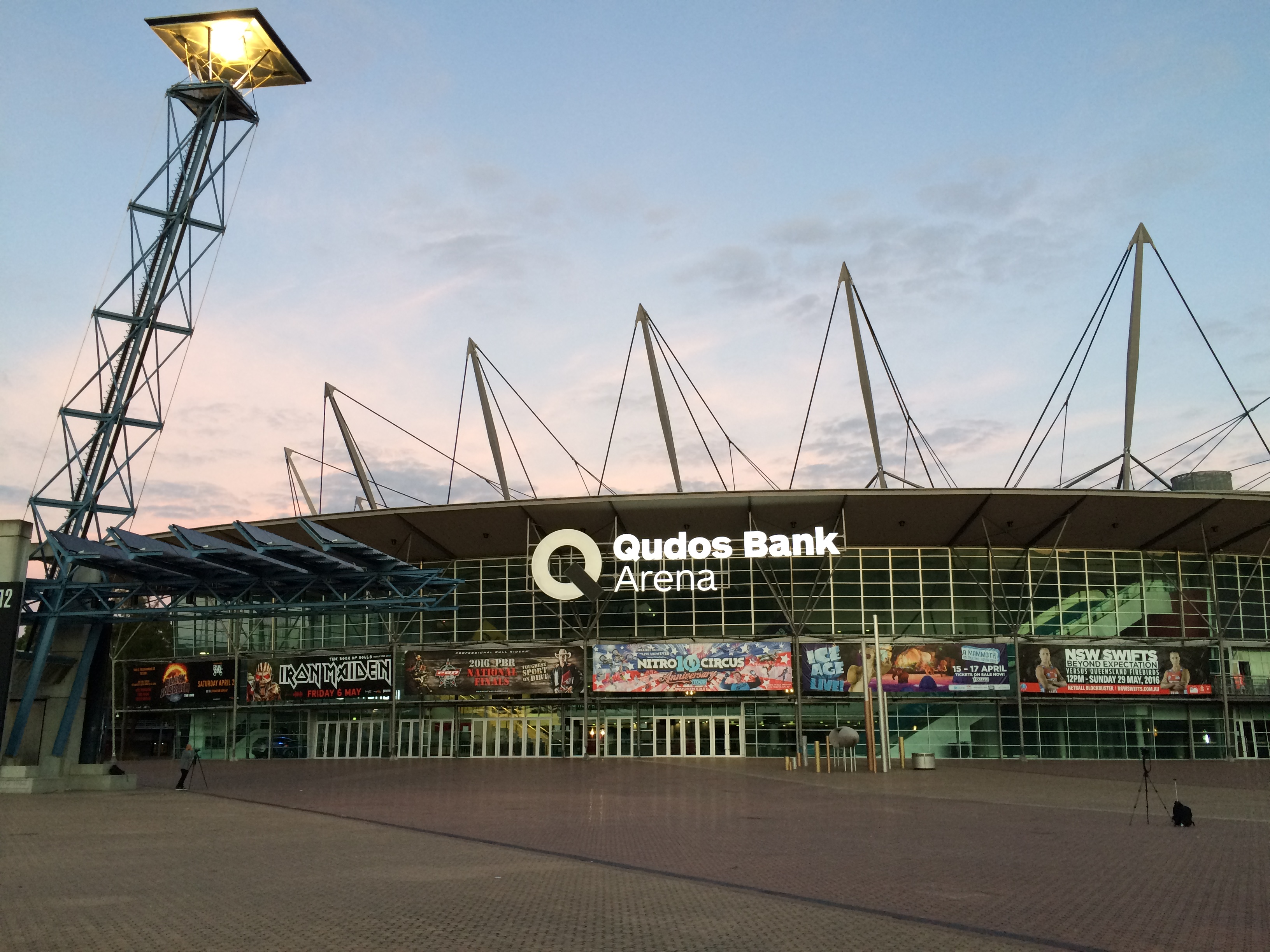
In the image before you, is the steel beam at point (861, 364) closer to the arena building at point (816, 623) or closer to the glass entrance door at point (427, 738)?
the arena building at point (816, 623)

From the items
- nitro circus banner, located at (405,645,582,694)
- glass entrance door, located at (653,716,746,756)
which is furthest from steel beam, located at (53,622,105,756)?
glass entrance door, located at (653,716,746,756)

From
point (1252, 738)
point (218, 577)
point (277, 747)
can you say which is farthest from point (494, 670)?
point (1252, 738)

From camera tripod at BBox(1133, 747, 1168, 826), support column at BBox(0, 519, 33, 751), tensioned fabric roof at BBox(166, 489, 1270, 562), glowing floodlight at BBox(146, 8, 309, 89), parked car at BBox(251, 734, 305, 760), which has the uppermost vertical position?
glowing floodlight at BBox(146, 8, 309, 89)

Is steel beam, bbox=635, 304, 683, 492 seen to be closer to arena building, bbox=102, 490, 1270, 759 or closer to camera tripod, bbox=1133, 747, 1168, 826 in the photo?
arena building, bbox=102, 490, 1270, 759

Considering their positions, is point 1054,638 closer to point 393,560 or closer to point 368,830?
point 393,560

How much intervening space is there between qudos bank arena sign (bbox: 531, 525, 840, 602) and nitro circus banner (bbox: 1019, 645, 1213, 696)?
34.8 feet

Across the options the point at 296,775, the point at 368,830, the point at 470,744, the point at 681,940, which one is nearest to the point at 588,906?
the point at 681,940

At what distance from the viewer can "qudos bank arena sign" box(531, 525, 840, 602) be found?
51500mm

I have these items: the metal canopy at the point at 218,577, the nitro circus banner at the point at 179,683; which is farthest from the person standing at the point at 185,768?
the nitro circus banner at the point at 179,683

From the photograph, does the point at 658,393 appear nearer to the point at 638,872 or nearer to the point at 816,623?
the point at 816,623

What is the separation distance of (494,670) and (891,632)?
752 inches

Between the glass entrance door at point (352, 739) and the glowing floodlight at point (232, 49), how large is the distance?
31572mm

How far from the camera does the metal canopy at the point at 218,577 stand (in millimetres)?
34438

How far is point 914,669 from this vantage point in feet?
169
